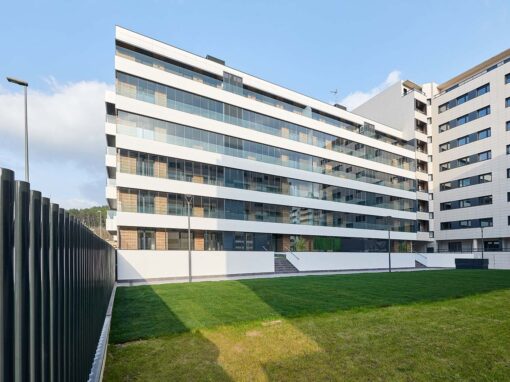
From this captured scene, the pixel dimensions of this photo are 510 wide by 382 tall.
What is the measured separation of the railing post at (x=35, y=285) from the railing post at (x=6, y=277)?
34 cm

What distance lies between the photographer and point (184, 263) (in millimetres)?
28734

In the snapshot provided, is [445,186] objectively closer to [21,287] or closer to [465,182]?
[465,182]

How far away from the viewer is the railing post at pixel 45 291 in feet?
7.58

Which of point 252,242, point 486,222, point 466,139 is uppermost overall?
point 466,139

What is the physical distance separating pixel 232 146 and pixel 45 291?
3205 cm

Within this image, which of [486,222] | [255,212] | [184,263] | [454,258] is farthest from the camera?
[486,222]

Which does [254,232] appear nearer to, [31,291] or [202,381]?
[202,381]

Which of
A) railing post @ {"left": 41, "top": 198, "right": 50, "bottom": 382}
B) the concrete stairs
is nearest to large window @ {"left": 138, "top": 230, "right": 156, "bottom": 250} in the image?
the concrete stairs

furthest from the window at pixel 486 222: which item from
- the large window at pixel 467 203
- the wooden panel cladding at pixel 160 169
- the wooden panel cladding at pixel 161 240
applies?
the wooden panel cladding at pixel 160 169

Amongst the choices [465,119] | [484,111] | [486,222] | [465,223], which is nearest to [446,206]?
[465,223]

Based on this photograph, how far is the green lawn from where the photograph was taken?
5598mm

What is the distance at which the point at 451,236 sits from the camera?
51.5 m

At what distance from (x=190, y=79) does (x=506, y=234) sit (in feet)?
152

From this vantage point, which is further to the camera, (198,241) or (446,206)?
(446,206)
